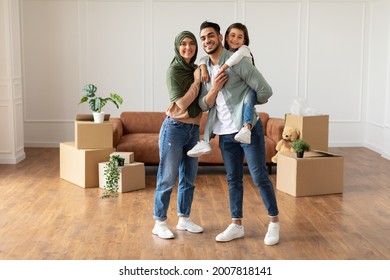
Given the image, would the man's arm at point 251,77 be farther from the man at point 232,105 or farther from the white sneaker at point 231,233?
the white sneaker at point 231,233

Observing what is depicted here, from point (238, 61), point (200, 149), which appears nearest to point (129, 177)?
point (200, 149)

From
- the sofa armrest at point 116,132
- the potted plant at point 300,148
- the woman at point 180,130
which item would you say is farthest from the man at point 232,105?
the sofa armrest at point 116,132

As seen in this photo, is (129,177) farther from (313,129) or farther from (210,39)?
(210,39)

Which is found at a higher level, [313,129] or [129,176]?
[313,129]

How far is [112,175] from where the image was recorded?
6148mm

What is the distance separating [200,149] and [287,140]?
106 inches

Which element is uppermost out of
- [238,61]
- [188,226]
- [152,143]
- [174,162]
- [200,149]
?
[238,61]

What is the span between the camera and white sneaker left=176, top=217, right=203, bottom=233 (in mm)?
4805

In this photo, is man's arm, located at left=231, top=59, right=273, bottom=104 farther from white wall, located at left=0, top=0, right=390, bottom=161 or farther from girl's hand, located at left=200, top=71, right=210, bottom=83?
white wall, located at left=0, top=0, right=390, bottom=161

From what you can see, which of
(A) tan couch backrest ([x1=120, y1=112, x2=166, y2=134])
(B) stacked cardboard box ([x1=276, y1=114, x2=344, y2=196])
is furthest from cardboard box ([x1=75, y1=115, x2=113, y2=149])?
(B) stacked cardboard box ([x1=276, y1=114, x2=344, y2=196])
